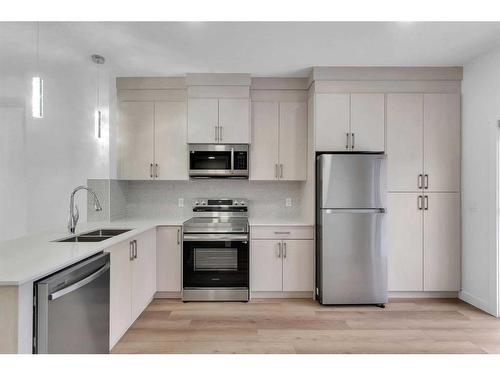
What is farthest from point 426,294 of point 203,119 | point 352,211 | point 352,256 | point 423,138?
point 203,119

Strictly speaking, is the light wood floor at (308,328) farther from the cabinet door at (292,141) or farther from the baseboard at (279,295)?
the cabinet door at (292,141)

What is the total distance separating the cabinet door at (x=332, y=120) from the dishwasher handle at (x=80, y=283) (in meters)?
2.52

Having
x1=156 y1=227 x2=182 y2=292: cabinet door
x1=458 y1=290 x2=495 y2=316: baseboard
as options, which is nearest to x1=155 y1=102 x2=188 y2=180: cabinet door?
x1=156 y1=227 x2=182 y2=292: cabinet door

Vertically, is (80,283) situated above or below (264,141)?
below

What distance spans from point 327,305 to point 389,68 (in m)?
2.67

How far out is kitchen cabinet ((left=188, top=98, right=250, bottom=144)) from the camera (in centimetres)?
392

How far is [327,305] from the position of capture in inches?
139

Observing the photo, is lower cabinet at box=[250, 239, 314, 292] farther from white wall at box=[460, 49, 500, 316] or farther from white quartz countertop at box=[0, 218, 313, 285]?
white wall at box=[460, 49, 500, 316]

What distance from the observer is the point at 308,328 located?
118 inches

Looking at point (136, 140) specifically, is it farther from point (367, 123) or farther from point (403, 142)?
point (403, 142)

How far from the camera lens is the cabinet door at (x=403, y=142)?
146 inches

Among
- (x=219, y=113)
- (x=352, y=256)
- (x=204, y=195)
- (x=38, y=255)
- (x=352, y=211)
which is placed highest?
(x=219, y=113)

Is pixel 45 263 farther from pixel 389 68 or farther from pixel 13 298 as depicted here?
pixel 389 68

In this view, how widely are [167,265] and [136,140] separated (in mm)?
1541
